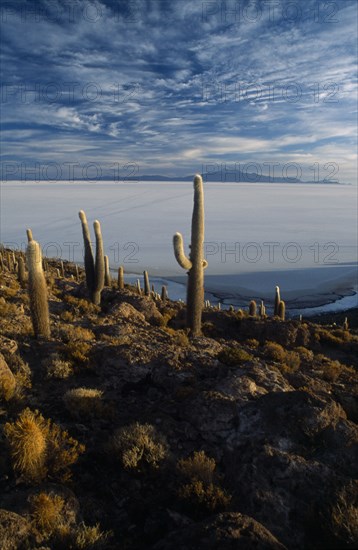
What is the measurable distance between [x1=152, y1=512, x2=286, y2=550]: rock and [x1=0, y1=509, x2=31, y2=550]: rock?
4.82ft

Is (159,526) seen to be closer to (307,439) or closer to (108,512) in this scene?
(108,512)

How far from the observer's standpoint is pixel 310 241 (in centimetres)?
10081

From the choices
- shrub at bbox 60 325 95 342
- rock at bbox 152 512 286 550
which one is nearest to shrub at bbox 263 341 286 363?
shrub at bbox 60 325 95 342

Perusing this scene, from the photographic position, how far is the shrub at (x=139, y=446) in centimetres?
550

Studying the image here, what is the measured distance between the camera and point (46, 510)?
14.0ft

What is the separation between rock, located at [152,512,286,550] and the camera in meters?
3.58

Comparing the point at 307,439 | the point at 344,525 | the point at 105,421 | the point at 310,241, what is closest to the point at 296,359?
the point at 307,439

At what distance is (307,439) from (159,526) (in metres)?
2.68

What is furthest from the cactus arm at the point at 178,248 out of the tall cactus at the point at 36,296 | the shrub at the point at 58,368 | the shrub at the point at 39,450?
the shrub at the point at 39,450

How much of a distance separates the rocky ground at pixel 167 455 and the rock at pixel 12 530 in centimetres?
1

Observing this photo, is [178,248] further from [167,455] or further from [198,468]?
[198,468]

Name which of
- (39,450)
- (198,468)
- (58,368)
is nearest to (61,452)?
(39,450)

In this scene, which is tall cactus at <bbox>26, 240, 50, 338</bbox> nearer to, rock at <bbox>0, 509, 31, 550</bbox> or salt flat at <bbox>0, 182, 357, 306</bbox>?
rock at <bbox>0, 509, 31, 550</bbox>

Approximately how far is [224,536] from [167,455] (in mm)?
2124
